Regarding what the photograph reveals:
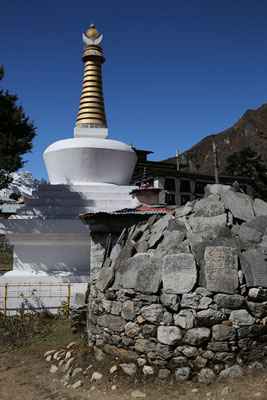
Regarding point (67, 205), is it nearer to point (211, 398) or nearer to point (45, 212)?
point (45, 212)

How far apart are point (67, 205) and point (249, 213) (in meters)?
7.85

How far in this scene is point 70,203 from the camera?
12602mm

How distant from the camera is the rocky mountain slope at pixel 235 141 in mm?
90625

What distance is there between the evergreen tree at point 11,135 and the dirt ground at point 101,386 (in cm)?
648

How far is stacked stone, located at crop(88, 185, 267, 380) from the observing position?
15.6 feet

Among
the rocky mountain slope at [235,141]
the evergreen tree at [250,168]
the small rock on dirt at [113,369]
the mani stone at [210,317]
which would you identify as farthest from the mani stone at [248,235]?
the rocky mountain slope at [235,141]

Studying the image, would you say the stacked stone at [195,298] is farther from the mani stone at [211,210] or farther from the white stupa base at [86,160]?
the white stupa base at [86,160]

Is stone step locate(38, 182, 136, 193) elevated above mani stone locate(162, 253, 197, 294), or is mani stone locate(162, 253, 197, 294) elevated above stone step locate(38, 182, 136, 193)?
stone step locate(38, 182, 136, 193)

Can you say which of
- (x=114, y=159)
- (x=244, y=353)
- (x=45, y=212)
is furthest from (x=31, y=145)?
(x=244, y=353)

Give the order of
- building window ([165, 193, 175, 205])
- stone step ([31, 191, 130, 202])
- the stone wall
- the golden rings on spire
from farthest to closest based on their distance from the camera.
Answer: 1. building window ([165, 193, 175, 205])
2. the stone wall
3. the golden rings on spire
4. stone step ([31, 191, 130, 202])

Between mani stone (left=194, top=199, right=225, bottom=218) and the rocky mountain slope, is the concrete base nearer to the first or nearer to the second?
mani stone (left=194, top=199, right=225, bottom=218)

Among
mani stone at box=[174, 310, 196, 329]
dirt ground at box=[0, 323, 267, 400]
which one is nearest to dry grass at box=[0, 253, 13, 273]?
dirt ground at box=[0, 323, 267, 400]

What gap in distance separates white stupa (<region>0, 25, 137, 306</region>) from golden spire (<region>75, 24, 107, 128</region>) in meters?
0.06

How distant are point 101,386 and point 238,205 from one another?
11.4 ft
